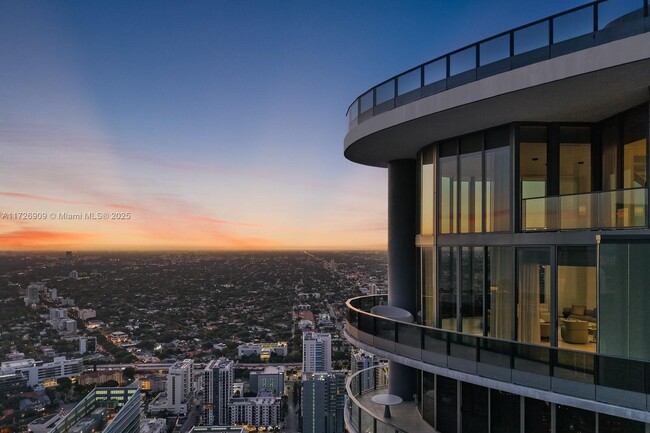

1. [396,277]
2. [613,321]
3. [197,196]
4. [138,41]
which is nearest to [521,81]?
[613,321]

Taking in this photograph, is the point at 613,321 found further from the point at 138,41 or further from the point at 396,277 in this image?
the point at 138,41

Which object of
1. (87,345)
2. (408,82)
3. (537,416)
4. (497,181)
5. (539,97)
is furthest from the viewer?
(87,345)

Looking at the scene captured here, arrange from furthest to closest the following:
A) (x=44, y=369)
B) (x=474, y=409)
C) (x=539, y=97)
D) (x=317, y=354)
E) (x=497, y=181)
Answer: (x=317, y=354)
(x=44, y=369)
(x=474, y=409)
(x=497, y=181)
(x=539, y=97)

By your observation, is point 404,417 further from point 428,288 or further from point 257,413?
point 257,413

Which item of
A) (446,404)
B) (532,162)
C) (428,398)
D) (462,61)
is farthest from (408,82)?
(428,398)

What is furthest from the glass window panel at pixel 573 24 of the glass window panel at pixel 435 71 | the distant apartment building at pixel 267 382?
the distant apartment building at pixel 267 382

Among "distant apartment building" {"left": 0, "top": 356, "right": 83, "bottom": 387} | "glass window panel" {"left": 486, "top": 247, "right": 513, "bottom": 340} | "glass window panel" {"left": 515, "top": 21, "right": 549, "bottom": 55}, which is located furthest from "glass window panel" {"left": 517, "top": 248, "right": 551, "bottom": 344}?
"distant apartment building" {"left": 0, "top": 356, "right": 83, "bottom": 387}

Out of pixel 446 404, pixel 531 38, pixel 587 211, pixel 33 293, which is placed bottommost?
pixel 33 293
